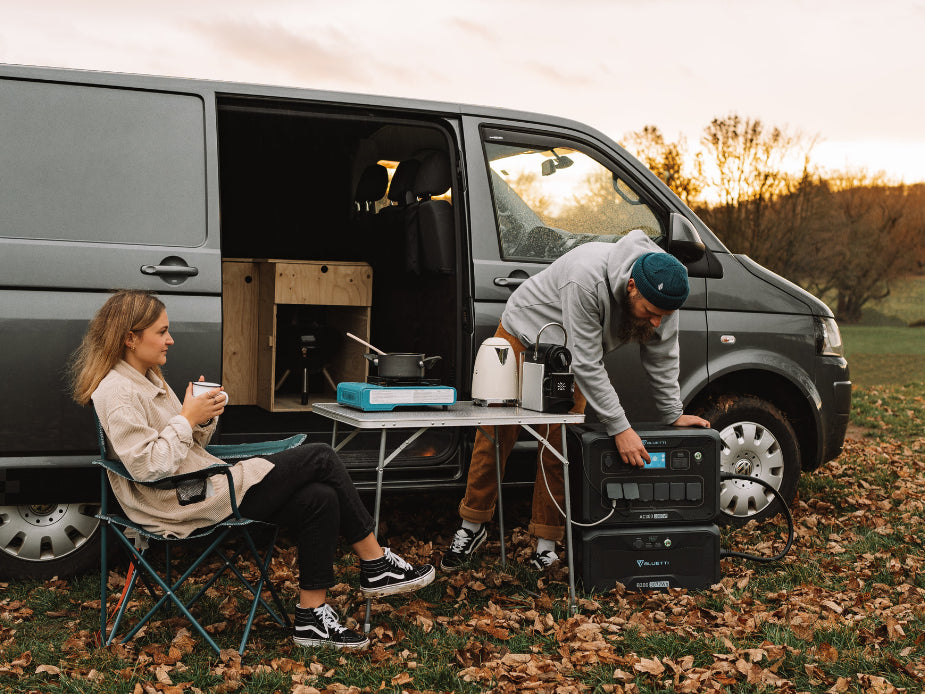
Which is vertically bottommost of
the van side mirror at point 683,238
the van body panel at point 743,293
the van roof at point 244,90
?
the van body panel at point 743,293

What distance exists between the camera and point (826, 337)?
203 inches

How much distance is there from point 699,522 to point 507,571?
892 mm

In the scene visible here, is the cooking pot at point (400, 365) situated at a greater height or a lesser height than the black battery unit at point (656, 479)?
greater

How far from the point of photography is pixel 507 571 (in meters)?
4.29

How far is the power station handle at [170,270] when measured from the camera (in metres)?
3.86

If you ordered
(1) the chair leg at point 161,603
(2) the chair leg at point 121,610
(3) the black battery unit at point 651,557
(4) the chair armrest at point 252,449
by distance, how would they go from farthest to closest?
(3) the black battery unit at point 651,557, (4) the chair armrest at point 252,449, (2) the chair leg at point 121,610, (1) the chair leg at point 161,603

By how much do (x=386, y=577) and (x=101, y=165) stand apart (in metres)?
2.05

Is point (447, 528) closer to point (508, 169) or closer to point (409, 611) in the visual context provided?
point (409, 611)

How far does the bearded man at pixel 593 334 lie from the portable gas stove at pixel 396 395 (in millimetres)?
600

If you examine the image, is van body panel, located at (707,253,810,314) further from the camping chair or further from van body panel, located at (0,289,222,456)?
van body panel, located at (0,289,222,456)

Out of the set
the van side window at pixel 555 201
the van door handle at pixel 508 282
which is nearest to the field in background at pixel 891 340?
the van side window at pixel 555 201

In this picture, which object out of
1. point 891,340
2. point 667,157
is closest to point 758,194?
point 667,157

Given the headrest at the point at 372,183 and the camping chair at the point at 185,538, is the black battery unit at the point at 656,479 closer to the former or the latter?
the camping chair at the point at 185,538

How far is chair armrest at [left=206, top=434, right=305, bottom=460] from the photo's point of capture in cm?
361
